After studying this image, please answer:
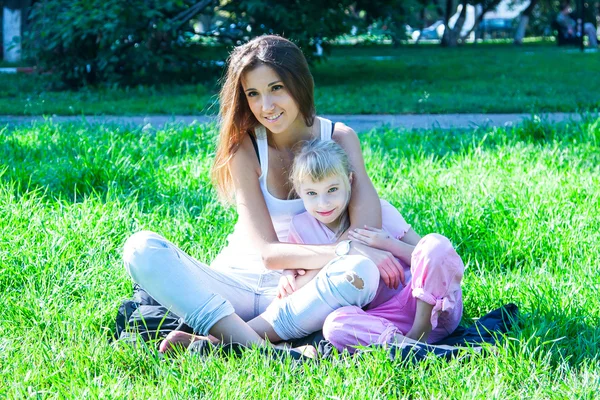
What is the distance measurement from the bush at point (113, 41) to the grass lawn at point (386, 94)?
1.15 feet

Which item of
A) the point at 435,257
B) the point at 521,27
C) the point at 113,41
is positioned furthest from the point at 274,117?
the point at 521,27

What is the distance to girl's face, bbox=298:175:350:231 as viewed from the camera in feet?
9.65

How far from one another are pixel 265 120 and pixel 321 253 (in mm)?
549

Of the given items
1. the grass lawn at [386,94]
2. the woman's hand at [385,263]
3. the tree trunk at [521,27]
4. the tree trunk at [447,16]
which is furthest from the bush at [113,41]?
the tree trunk at [521,27]

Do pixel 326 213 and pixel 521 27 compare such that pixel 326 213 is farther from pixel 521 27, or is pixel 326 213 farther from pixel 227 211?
pixel 521 27

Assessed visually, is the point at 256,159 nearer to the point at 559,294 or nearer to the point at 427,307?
the point at 427,307

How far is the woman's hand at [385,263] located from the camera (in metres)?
2.88

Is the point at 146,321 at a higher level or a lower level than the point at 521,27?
lower

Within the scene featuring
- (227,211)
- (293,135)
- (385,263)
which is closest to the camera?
(385,263)

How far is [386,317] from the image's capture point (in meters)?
2.87

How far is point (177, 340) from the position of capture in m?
2.80

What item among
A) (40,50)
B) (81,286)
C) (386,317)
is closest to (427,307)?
(386,317)

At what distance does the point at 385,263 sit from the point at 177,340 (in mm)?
755

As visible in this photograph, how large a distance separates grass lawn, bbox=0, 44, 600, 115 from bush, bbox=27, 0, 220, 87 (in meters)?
0.35
